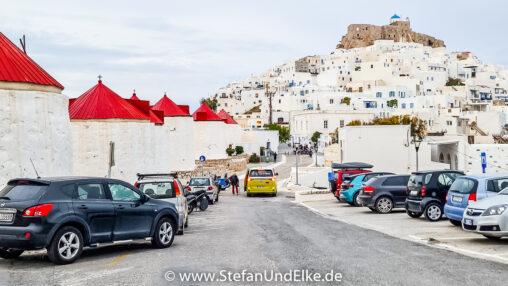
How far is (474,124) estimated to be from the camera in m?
83.8

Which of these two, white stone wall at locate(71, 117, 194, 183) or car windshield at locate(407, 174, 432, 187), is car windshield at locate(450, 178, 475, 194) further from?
white stone wall at locate(71, 117, 194, 183)

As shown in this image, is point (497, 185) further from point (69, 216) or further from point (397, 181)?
point (69, 216)

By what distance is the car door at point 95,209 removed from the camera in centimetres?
1098

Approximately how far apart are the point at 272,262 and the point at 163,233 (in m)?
3.29

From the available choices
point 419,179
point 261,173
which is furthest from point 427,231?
point 261,173

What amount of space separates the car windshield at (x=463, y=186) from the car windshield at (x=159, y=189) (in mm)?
7437

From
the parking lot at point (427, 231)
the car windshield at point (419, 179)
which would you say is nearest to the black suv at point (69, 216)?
the parking lot at point (427, 231)

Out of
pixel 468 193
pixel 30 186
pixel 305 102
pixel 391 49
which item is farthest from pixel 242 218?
pixel 391 49

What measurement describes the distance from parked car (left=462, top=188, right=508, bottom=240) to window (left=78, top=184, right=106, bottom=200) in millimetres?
7799

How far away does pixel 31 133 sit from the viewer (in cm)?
1861

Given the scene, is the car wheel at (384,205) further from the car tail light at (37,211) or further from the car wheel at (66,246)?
the car tail light at (37,211)

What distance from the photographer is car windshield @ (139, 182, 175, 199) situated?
1577 centimetres

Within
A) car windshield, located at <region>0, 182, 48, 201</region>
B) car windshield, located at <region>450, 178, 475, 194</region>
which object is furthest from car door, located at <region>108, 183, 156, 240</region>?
car windshield, located at <region>450, 178, 475, 194</region>

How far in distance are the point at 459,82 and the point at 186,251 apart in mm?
153372
